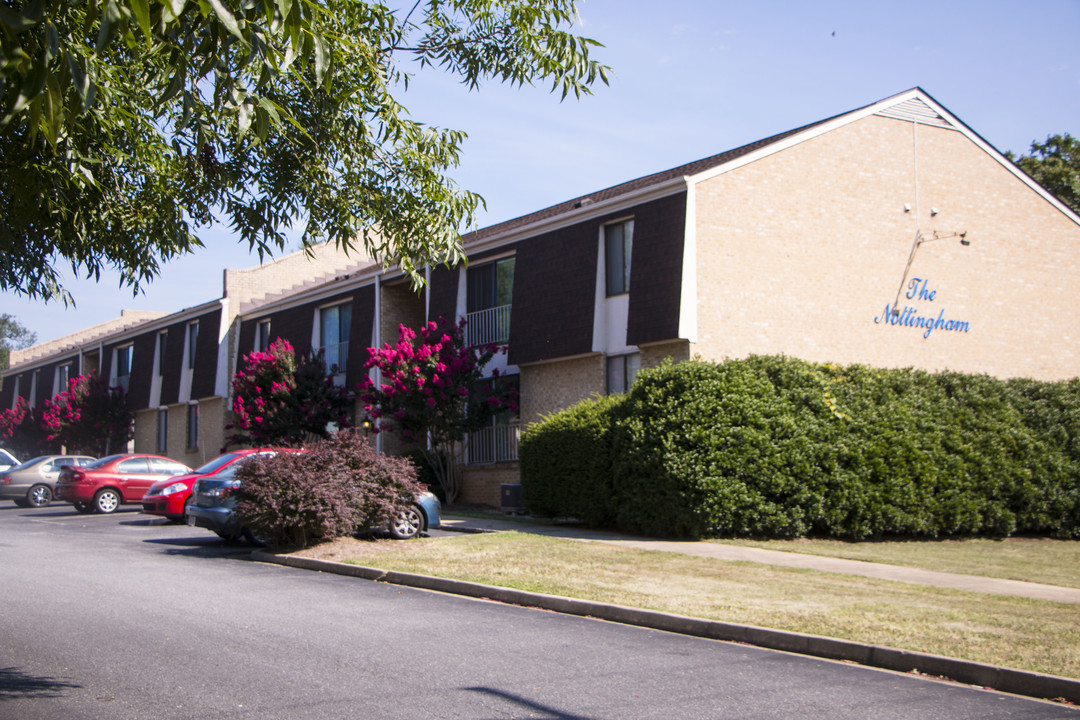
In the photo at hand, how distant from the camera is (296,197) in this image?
8.57m

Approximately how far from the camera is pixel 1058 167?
119ft

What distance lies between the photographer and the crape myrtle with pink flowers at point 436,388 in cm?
2386

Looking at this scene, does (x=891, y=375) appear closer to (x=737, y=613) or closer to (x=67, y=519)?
(x=737, y=613)


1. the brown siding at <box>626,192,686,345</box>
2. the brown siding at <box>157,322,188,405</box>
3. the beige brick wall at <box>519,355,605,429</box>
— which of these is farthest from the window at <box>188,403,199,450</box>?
the brown siding at <box>626,192,686,345</box>

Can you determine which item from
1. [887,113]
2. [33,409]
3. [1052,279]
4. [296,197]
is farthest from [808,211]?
[33,409]

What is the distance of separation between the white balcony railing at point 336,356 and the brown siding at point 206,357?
713cm

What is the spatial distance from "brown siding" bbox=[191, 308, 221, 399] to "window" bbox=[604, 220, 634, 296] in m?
20.5

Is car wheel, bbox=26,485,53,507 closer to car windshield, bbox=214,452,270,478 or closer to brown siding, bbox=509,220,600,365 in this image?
car windshield, bbox=214,452,270,478

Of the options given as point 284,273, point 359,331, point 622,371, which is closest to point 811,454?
point 622,371

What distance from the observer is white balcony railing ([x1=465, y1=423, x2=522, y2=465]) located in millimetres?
25359

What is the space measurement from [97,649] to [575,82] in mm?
5995

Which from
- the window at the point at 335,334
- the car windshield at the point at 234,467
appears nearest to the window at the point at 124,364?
the window at the point at 335,334

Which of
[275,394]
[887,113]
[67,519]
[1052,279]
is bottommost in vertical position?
[67,519]

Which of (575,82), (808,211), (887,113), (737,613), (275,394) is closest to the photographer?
(575,82)
